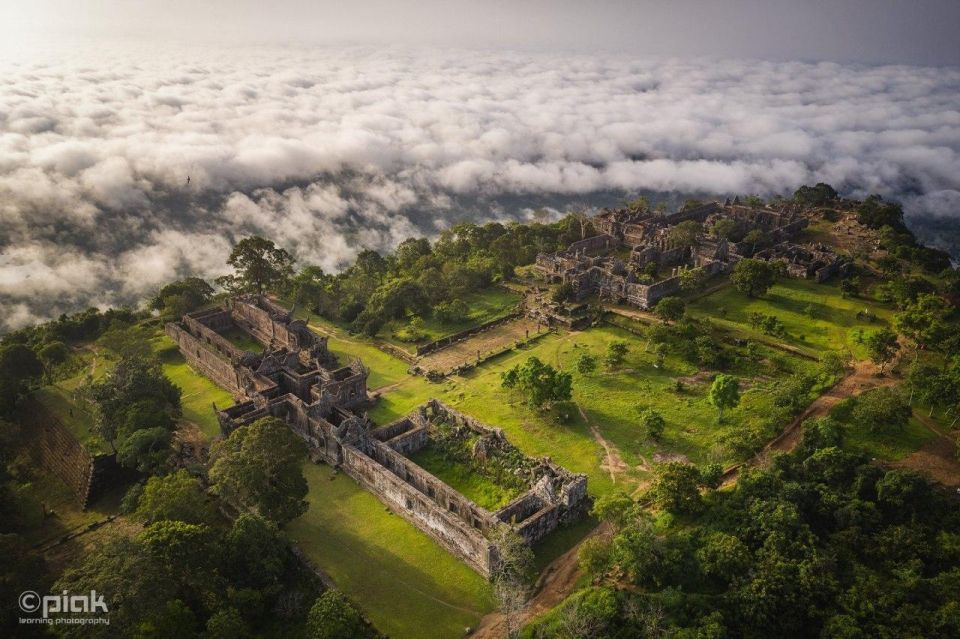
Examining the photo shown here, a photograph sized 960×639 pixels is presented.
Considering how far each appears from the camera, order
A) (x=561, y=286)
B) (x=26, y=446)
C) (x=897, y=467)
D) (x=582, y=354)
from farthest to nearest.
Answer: (x=561, y=286)
(x=582, y=354)
(x=26, y=446)
(x=897, y=467)

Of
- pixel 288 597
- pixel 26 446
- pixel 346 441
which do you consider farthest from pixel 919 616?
pixel 26 446

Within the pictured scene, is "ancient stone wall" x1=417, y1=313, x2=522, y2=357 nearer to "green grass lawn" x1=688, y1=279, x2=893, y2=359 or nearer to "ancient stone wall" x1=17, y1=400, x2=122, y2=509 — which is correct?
"green grass lawn" x1=688, y1=279, x2=893, y2=359

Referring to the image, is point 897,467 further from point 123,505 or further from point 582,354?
point 123,505

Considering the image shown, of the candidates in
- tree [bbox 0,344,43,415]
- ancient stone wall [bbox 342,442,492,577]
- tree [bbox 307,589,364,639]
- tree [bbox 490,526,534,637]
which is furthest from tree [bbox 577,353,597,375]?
tree [bbox 0,344,43,415]

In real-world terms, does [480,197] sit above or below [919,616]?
below

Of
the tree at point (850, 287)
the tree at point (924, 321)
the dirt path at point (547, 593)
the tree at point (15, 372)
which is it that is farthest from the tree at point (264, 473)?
the tree at point (850, 287)

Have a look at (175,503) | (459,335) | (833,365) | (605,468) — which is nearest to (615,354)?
(605,468)
